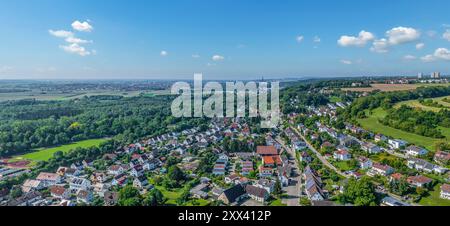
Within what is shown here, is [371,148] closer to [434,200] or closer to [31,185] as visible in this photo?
[434,200]

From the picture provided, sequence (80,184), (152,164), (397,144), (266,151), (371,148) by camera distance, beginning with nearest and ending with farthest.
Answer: (80,184) → (152,164) → (371,148) → (397,144) → (266,151)

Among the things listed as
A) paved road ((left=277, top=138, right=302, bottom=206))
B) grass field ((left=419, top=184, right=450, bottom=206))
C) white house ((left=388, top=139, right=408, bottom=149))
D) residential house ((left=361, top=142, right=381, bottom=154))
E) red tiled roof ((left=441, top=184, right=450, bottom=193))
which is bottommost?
paved road ((left=277, top=138, right=302, bottom=206))

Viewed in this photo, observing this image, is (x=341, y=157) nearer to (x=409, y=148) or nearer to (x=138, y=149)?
(x=409, y=148)

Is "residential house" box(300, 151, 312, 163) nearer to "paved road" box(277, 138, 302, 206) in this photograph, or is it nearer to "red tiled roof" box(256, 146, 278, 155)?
"paved road" box(277, 138, 302, 206)

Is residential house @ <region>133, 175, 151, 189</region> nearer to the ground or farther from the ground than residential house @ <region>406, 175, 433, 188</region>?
nearer to the ground

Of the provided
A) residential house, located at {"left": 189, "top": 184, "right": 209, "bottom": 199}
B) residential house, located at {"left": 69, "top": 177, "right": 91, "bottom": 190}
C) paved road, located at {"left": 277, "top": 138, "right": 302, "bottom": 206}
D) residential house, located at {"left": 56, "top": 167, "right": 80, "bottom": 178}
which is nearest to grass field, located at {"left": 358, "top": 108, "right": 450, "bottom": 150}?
paved road, located at {"left": 277, "top": 138, "right": 302, "bottom": 206}

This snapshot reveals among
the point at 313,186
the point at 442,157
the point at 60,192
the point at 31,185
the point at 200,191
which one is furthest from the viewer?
the point at 442,157

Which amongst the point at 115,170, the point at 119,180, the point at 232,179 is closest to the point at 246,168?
the point at 232,179
